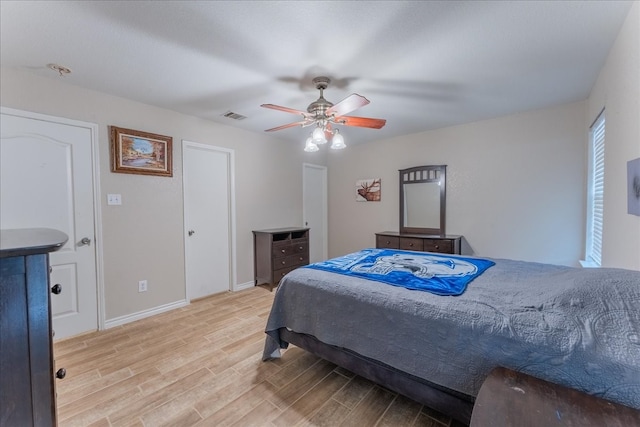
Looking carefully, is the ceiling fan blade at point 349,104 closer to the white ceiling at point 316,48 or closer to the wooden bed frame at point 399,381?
the white ceiling at point 316,48

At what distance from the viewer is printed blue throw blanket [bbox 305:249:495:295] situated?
172 cm

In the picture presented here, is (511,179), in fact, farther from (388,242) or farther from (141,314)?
(141,314)

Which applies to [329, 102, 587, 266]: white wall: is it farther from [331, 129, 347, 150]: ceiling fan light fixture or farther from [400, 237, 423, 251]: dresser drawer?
[331, 129, 347, 150]: ceiling fan light fixture

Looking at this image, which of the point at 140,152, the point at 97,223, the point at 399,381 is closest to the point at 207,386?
the point at 399,381

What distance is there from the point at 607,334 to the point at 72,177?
391cm

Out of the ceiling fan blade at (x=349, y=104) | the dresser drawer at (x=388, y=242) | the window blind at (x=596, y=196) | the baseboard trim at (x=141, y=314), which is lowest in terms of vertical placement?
the baseboard trim at (x=141, y=314)

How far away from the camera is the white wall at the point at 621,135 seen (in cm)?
154

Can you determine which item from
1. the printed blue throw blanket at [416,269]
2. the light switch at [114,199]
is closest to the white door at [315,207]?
the printed blue throw blanket at [416,269]

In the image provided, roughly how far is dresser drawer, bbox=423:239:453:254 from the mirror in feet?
1.30

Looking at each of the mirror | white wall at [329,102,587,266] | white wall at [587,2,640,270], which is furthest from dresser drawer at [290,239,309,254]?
white wall at [587,2,640,270]

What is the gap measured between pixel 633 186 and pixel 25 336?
9.62ft

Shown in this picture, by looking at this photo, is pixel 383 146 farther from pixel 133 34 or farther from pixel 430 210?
pixel 133 34

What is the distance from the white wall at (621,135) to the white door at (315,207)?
3777 mm

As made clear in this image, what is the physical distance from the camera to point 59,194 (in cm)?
245
